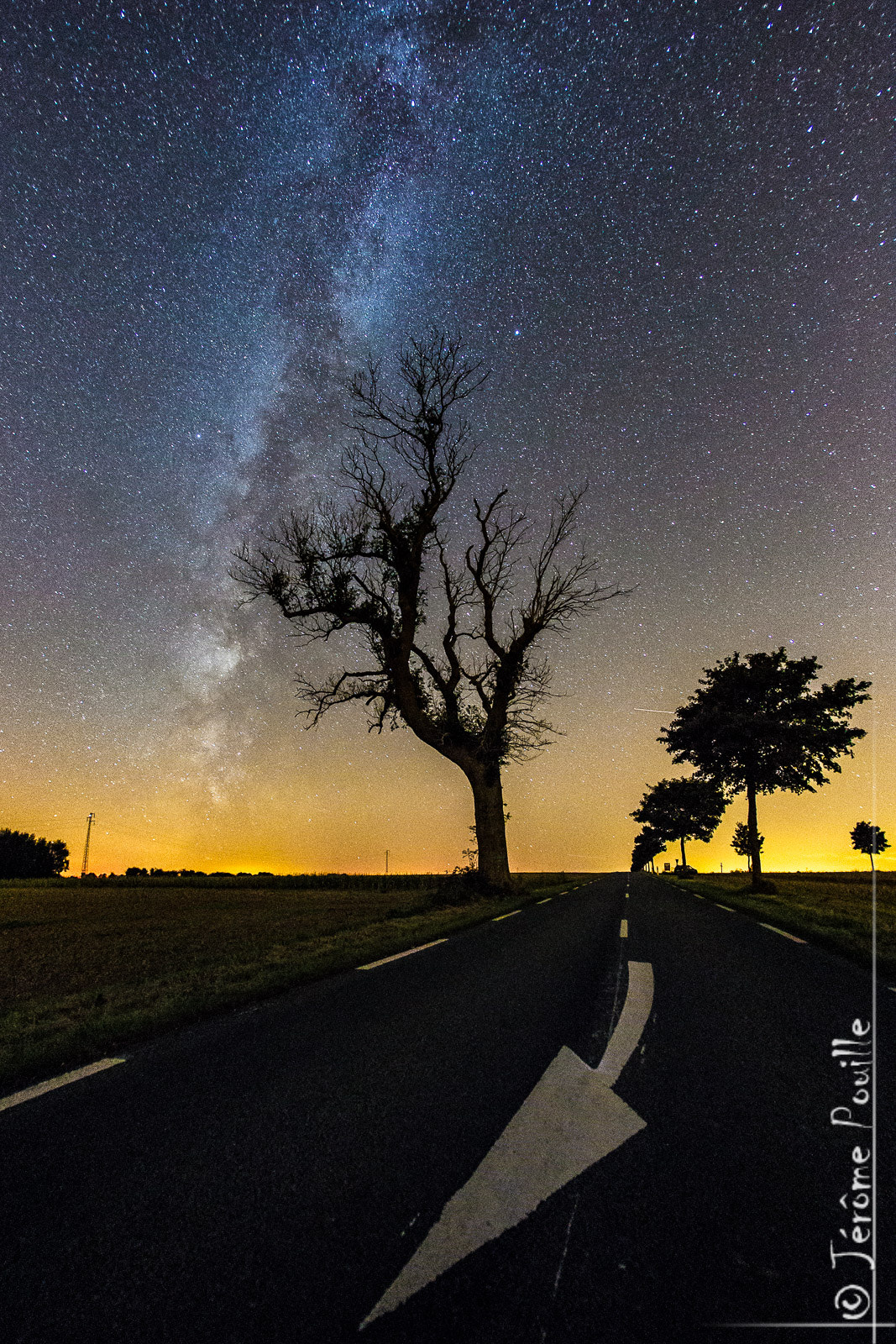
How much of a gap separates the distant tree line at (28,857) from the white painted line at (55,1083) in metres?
93.5

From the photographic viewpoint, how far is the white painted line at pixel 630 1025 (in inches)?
129

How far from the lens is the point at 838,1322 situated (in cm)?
157

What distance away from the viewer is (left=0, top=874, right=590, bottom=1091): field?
4070mm

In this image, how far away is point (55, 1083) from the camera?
126 inches

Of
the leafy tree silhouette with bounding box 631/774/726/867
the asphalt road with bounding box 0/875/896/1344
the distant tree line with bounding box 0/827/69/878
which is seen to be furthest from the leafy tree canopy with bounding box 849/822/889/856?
the distant tree line with bounding box 0/827/69/878

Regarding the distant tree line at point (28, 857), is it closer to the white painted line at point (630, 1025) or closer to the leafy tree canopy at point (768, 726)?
the leafy tree canopy at point (768, 726)

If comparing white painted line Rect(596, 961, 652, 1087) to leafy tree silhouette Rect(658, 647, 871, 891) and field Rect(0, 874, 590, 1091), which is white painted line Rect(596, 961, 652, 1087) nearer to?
field Rect(0, 874, 590, 1091)

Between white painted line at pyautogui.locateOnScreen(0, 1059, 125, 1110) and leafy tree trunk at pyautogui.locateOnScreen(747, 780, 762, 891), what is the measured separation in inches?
917

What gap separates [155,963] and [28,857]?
98543 millimetres

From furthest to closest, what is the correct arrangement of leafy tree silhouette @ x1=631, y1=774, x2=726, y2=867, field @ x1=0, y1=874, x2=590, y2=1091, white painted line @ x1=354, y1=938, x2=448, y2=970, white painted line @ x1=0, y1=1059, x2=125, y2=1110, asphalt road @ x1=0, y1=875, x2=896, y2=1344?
leafy tree silhouette @ x1=631, y1=774, x2=726, y2=867 < white painted line @ x1=354, y1=938, x2=448, y2=970 < field @ x1=0, y1=874, x2=590, y2=1091 < white painted line @ x1=0, y1=1059, x2=125, y2=1110 < asphalt road @ x1=0, y1=875, x2=896, y2=1344

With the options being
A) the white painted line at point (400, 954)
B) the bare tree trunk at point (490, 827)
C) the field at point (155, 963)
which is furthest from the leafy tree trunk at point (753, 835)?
the white painted line at point (400, 954)

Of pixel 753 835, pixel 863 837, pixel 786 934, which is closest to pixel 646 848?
pixel 863 837

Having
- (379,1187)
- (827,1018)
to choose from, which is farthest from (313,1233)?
(827,1018)

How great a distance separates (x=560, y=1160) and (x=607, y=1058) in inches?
48.6
